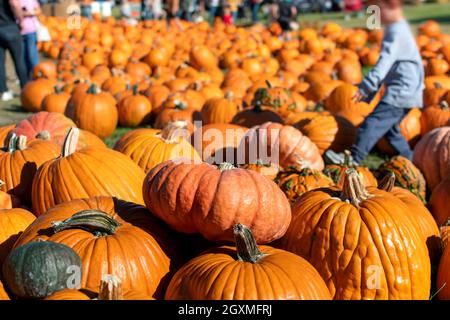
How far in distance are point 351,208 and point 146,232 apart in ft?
3.41

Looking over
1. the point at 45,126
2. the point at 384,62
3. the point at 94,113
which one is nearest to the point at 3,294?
the point at 45,126

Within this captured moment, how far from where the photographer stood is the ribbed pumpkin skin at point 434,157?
5.27 meters

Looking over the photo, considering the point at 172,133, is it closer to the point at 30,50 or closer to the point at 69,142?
the point at 69,142

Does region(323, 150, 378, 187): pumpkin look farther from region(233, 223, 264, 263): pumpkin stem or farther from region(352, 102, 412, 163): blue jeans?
region(233, 223, 264, 263): pumpkin stem

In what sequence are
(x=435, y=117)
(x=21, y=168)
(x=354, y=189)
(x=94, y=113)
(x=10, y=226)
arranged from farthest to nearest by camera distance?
(x=94, y=113) < (x=435, y=117) < (x=21, y=168) < (x=10, y=226) < (x=354, y=189)

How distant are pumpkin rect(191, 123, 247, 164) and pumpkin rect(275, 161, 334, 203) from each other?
90 cm

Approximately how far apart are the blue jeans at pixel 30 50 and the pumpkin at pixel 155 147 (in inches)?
268

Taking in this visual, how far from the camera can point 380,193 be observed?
3127 mm

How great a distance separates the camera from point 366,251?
283cm

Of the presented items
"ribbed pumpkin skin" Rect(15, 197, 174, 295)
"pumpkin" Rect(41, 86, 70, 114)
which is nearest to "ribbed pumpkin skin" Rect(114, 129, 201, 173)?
"ribbed pumpkin skin" Rect(15, 197, 174, 295)

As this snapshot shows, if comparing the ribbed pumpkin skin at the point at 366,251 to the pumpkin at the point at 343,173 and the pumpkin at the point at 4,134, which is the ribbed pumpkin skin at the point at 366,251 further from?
the pumpkin at the point at 4,134

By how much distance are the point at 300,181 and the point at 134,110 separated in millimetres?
4269

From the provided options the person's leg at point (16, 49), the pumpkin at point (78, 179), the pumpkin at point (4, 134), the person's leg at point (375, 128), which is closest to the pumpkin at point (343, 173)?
the person's leg at point (375, 128)
